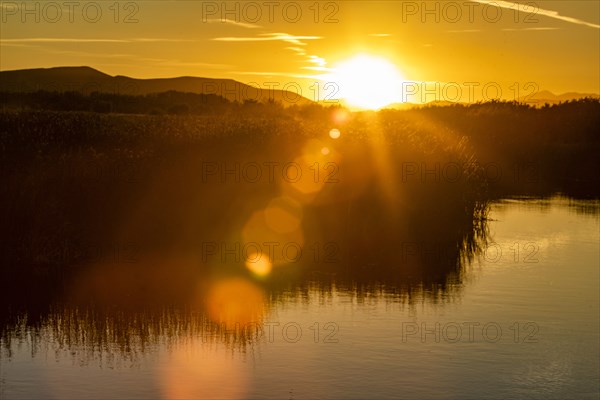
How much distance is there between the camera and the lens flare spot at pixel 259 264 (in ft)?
78.5

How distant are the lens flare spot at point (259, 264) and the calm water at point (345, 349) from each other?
2035 mm

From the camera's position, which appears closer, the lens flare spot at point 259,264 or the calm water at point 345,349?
the calm water at point 345,349

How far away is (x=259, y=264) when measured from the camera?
24.9m

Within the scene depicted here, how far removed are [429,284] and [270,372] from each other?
8.39 metres

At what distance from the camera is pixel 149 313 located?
19266 mm

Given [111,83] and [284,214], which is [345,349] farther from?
[111,83]

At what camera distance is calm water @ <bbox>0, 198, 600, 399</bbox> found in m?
14.5

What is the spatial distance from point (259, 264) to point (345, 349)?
27.7 feet

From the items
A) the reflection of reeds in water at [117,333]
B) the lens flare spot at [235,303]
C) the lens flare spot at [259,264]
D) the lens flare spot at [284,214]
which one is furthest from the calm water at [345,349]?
the lens flare spot at [284,214]

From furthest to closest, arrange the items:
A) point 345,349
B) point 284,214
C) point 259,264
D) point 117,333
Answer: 1. point 284,214
2. point 259,264
3. point 117,333
4. point 345,349

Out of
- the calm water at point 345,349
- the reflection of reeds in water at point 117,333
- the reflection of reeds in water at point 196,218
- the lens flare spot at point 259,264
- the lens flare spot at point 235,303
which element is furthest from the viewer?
the lens flare spot at point 259,264

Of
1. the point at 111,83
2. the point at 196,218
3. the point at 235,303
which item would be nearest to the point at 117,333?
the point at 235,303

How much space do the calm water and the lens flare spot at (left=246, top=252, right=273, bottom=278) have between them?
2035 millimetres

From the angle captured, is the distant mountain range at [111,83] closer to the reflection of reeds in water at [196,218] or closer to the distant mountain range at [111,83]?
the distant mountain range at [111,83]
